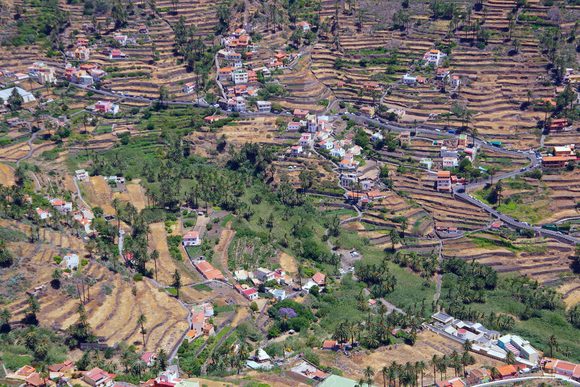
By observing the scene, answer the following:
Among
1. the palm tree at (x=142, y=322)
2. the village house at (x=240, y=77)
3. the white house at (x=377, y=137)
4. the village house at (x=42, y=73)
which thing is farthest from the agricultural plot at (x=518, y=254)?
the village house at (x=42, y=73)

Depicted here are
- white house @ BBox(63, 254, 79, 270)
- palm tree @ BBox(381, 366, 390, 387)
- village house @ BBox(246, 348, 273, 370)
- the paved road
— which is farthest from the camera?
the paved road

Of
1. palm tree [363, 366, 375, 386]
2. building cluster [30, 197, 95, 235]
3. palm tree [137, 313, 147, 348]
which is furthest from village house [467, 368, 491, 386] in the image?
building cluster [30, 197, 95, 235]

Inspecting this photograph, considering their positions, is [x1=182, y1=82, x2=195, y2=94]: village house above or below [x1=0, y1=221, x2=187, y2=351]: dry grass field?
above

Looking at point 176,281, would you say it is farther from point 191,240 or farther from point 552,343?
point 552,343

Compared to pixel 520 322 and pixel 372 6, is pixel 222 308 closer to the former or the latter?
pixel 520 322

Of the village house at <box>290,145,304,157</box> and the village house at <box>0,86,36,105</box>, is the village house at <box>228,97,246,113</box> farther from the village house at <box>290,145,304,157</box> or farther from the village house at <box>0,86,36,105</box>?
the village house at <box>0,86,36,105</box>

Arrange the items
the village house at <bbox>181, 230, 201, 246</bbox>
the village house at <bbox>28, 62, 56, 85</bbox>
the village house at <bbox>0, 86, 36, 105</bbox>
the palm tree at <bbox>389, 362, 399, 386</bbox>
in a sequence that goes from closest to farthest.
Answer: the palm tree at <bbox>389, 362, 399, 386</bbox>, the village house at <bbox>181, 230, 201, 246</bbox>, the village house at <bbox>0, 86, 36, 105</bbox>, the village house at <bbox>28, 62, 56, 85</bbox>

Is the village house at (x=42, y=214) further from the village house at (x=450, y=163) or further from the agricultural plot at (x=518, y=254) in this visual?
the village house at (x=450, y=163)
